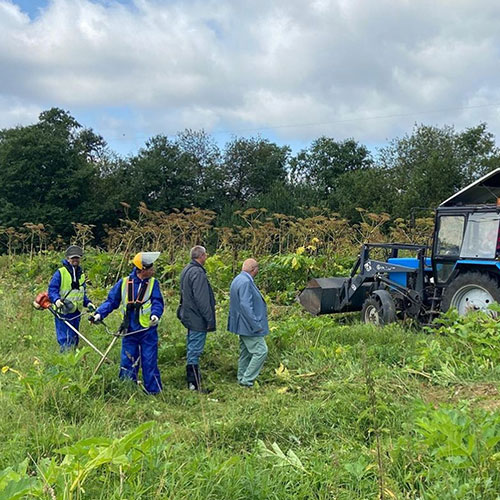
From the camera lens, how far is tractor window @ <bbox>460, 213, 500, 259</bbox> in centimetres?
764

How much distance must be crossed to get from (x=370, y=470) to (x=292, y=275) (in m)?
8.59

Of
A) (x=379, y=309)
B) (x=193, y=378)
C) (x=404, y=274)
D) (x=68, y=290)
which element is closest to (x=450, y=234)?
(x=404, y=274)

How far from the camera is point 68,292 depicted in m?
6.93

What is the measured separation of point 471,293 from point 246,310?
3.83 m

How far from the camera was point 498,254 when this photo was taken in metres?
7.59

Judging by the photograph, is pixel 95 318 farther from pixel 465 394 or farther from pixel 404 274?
pixel 404 274

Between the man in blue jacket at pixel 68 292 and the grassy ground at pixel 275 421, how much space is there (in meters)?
0.25

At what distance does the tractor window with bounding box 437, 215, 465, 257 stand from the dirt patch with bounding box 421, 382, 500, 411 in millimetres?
3409

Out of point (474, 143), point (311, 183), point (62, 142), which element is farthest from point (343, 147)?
point (62, 142)

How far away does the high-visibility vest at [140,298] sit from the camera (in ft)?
18.8

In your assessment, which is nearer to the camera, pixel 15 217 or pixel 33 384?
pixel 33 384

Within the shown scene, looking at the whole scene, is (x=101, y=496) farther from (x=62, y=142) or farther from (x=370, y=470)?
(x=62, y=142)

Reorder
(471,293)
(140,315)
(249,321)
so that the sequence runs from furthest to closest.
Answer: (471,293) < (249,321) < (140,315)

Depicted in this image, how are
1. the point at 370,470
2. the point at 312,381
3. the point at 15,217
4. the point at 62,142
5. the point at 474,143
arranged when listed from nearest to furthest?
the point at 370,470, the point at 312,381, the point at 15,217, the point at 62,142, the point at 474,143
